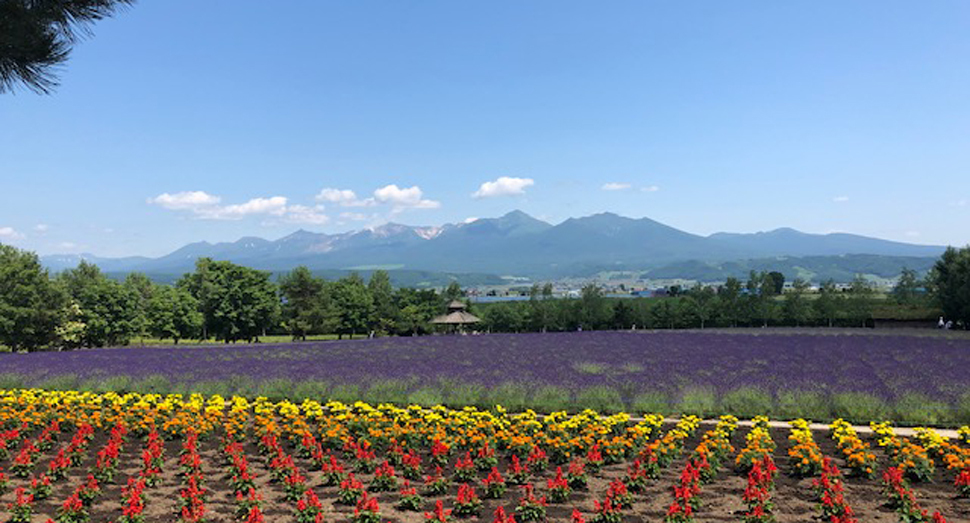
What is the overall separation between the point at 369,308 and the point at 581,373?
46.2 metres

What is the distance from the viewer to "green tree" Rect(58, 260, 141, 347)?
4975cm

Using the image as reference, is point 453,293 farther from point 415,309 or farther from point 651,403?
point 651,403

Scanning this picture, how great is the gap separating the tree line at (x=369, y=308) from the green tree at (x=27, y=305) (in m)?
5.01

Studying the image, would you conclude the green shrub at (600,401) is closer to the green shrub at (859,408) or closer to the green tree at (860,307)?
the green shrub at (859,408)

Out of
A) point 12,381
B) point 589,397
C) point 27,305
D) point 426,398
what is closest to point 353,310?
point 27,305

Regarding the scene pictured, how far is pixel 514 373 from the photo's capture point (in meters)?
18.1

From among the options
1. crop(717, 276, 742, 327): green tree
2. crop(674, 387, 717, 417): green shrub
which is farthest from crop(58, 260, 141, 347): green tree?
crop(717, 276, 742, 327): green tree

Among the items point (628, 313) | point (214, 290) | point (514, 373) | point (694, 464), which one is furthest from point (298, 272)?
point (694, 464)

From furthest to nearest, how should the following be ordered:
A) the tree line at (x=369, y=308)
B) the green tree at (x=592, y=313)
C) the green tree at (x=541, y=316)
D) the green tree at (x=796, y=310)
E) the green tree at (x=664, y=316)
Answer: the green tree at (x=664, y=316), the green tree at (x=541, y=316), the green tree at (x=592, y=313), the green tree at (x=796, y=310), the tree line at (x=369, y=308)

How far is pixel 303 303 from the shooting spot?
62.1 meters

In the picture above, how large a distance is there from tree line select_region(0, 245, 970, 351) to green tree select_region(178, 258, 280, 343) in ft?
0.32

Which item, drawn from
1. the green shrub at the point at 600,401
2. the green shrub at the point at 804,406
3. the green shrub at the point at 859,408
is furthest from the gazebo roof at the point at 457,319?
the green shrub at the point at 859,408

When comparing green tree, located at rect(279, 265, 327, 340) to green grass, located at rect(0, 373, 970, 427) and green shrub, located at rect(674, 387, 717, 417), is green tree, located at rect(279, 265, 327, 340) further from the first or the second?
green shrub, located at rect(674, 387, 717, 417)

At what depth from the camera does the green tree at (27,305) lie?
1576 inches
